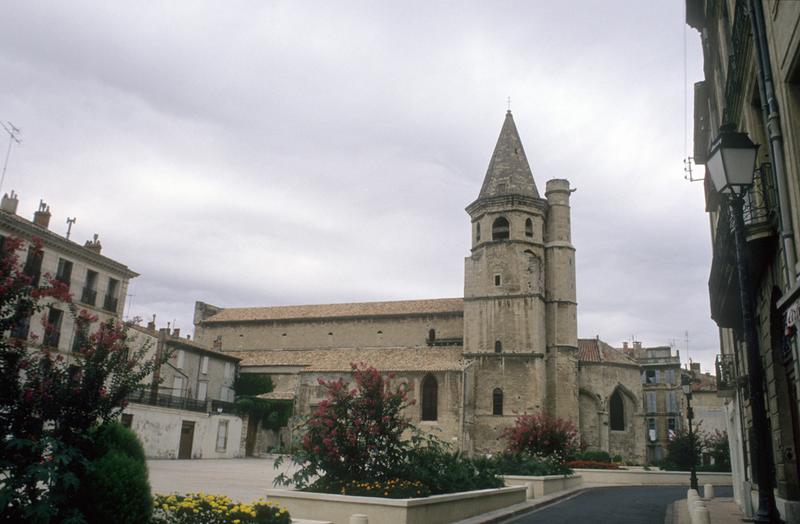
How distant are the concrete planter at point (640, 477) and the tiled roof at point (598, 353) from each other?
10.7 meters

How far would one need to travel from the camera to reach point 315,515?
11.6 meters

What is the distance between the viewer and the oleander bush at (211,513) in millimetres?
8469

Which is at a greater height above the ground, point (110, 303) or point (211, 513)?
point (110, 303)

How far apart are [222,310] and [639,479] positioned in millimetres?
38053

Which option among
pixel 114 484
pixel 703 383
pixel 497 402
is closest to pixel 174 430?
pixel 497 402

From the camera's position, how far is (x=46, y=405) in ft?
24.3

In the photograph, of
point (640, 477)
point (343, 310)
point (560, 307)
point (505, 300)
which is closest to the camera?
point (640, 477)

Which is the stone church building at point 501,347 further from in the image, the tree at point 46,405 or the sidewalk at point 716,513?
the tree at point 46,405

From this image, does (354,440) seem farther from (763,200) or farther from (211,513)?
(763,200)

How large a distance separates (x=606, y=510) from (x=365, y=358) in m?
29.3

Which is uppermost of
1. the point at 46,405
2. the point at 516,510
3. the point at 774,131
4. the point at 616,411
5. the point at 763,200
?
the point at 774,131

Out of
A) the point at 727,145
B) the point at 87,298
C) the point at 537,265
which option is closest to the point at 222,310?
the point at 87,298

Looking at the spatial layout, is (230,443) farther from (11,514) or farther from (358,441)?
(11,514)

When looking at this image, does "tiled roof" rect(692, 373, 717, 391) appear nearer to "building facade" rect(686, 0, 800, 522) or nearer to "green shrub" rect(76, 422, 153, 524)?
"building facade" rect(686, 0, 800, 522)
